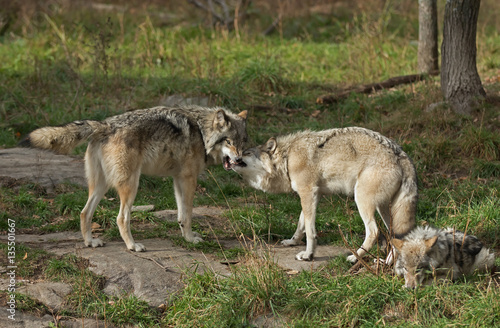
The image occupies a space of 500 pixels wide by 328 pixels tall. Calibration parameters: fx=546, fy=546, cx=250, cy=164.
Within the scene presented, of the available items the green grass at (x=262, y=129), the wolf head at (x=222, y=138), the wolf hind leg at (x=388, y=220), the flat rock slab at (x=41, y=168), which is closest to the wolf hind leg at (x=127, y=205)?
the green grass at (x=262, y=129)

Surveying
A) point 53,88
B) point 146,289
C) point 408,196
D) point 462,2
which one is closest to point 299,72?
point 462,2

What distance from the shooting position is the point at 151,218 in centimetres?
733

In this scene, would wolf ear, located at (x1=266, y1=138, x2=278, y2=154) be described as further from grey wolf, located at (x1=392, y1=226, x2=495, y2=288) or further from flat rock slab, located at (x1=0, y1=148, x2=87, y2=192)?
flat rock slab, located at (x1=0, y1=148, x2=87, y2=192)

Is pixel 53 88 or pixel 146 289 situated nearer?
pixel 146 289

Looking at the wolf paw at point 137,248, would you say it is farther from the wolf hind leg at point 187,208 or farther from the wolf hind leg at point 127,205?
the wolf hind leg at point 187,208

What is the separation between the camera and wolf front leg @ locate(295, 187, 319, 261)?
20.1 feet

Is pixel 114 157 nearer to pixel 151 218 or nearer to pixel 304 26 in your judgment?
pixel 151 218

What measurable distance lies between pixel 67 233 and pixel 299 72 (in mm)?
7589

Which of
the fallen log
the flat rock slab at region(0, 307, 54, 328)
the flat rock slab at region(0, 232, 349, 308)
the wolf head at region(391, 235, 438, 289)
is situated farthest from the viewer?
the fallen log

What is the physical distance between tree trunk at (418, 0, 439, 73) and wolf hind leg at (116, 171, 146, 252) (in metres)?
8.18

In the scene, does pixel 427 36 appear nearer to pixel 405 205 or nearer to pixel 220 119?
pixel 220 119

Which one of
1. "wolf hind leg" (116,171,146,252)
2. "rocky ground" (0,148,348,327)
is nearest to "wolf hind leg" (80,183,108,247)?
"rocky ground" (0,148,348,327)

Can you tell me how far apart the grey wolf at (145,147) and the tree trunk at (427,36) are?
254 inches

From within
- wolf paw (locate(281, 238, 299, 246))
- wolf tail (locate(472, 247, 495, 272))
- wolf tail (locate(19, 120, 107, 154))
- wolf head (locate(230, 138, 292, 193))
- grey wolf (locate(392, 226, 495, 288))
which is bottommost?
wolf paw (locate(281, 238, 299, 246))
